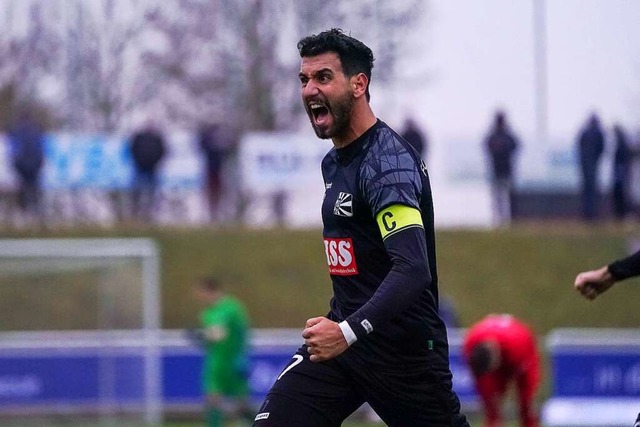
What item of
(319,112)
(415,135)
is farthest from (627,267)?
(415,135)

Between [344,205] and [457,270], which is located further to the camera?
[457,270]

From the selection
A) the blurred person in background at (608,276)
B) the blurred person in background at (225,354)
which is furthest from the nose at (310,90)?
the blurred person in background at (225,354)

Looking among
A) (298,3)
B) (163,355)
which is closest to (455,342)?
(163,355)

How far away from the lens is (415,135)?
23.5 metres

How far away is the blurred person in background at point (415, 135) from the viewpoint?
2345cm

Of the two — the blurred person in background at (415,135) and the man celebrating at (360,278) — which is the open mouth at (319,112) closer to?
the man celebrating at (360,278)

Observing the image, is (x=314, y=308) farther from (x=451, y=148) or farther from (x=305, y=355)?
(x=305, y=355)

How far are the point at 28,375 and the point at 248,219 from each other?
38.0ft

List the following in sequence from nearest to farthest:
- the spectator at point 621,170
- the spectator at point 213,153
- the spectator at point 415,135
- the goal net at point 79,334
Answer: the goal net at point 79,334 < the spectator at point 415,135 < the spectator at point 213,153 < the spectator at point 621,170

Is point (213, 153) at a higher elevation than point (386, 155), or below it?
higher

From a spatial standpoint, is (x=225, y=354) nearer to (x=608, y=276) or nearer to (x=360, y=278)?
(x=608, y=276)

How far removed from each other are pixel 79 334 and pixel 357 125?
1363cm

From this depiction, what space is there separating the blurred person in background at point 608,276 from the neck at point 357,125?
4.68 feet

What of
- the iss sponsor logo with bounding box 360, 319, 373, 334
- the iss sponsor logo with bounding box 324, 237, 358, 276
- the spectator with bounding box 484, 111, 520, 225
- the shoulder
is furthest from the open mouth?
the spectator with bounding box 484, 111, 520, 225
